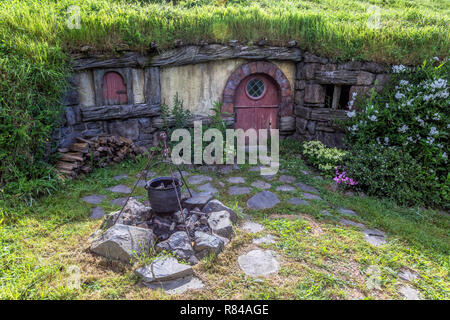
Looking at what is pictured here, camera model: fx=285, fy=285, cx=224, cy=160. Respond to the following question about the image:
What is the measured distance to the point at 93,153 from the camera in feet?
18.8

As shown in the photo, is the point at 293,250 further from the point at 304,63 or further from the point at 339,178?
the point at 304,63

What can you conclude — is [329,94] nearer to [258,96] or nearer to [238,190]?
[258,96]

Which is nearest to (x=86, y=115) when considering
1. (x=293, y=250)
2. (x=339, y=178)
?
(x=293, y=250)

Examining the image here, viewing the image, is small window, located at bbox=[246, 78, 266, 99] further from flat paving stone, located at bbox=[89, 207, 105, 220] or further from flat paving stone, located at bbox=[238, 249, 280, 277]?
flat paving stone, located at bbox=[238, 249, 280, 277]

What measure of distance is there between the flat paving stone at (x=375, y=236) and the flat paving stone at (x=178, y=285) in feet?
7.90

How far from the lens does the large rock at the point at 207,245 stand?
10.9ft

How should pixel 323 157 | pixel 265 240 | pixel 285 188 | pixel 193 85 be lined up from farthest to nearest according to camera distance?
1. pixel 193 85
2. pixel 323 157
3. pixel 285 188
4. pixel 265 240

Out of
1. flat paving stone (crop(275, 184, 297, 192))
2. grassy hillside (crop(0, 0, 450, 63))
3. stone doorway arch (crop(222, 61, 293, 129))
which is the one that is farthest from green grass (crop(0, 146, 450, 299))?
stone doorway arch (crop(222, 61, 293, 129))

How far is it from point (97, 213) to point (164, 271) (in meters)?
1.91

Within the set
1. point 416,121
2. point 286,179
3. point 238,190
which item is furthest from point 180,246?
point 416,121

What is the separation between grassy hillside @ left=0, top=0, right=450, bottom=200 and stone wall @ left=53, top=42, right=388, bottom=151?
11.2 inches

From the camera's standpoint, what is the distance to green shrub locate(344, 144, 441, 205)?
16.9ft

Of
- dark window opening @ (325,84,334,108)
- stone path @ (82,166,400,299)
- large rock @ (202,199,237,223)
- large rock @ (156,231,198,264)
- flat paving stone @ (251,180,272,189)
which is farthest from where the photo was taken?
dark window opening @ (325,84,334,108)

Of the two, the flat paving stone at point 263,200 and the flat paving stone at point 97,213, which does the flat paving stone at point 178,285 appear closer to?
the flat paving stone at point 97,213
